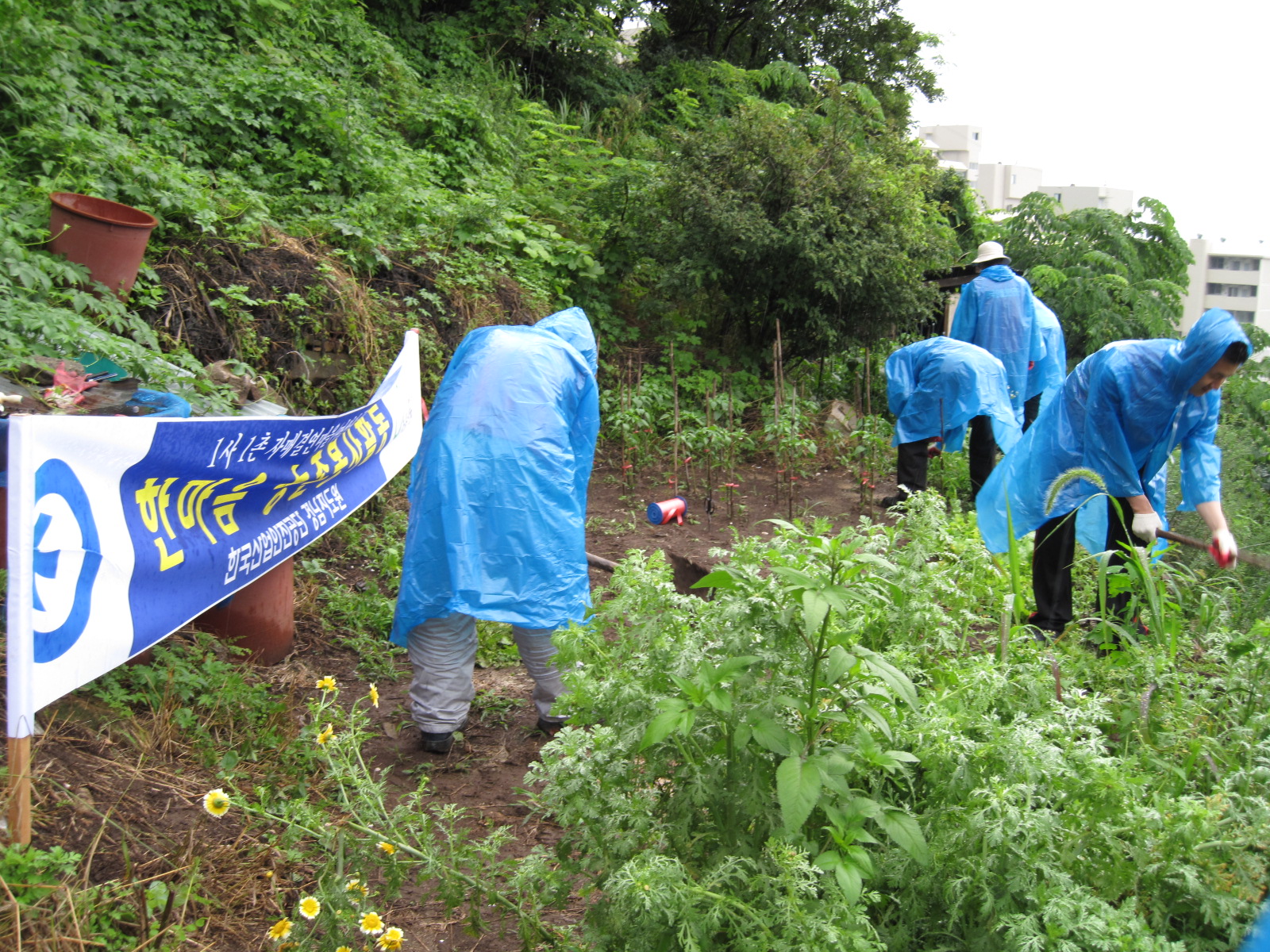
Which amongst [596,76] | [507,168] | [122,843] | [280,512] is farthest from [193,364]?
[596,76]

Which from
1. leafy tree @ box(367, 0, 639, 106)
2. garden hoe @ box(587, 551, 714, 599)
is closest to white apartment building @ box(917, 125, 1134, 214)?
leafy tree @ box(367, 0, 639, 106)

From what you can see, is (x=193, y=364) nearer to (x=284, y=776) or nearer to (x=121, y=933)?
(x=284, y=776)

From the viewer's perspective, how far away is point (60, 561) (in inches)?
75.9

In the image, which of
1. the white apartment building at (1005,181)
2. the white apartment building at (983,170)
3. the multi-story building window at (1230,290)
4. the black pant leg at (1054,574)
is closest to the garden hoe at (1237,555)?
the black pant leg at (1054,574)

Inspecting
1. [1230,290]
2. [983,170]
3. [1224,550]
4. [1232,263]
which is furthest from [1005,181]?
[1224,550]

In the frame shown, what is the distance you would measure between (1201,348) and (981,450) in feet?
10.5

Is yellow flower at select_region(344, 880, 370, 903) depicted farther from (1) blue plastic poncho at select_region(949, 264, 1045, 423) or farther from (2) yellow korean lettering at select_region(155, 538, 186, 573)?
(1) blue plastic poncho at select_region(949, 264, 1045, 423)

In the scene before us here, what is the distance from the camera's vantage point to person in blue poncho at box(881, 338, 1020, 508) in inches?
232

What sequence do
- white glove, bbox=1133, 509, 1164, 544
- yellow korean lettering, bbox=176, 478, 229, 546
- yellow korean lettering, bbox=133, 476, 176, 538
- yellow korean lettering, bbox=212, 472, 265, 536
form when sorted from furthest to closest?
white glove, bbox=1133, 509, 1164, 544 → yellow korean lettering, bbox=212, 472, 265, 536 → yellow korean lettering, bbox=176, 478, 229, 546 → yellow korean lettering, bbox=133, 476, 176, 538

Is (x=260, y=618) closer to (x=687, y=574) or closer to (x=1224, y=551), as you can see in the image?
(x=687, y=574)

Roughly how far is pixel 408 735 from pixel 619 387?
17.1 feet

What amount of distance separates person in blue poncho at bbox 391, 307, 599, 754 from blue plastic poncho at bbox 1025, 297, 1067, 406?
5.12 metres

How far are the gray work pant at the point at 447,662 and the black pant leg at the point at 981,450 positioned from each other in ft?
13.4

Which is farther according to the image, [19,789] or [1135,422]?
[1135,422]
